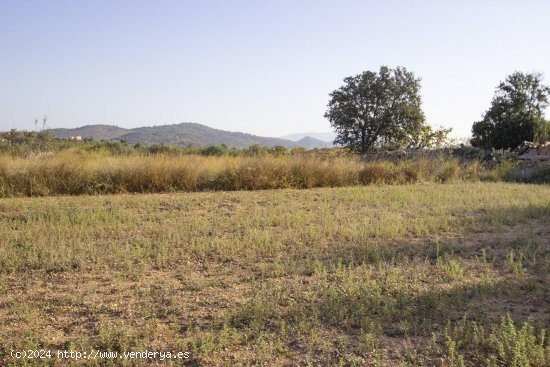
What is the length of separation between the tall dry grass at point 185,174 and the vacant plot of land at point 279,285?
Result: 92.2 inches

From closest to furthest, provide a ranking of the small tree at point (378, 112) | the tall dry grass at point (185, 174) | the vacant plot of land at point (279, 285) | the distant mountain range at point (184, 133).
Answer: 1. the vacant plot of land at point (279, 285)
2. the tall dry grass at point (185, 174)
3. the small tree at point (378, 112)
4. the distant mountain range at point (184, 133)

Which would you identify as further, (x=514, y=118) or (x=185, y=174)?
(x=514, y=118)

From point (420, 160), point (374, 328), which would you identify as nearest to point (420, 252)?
point (374, 328)

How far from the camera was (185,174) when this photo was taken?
1130cm

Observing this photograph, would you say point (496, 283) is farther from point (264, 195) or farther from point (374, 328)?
point (264, 195)

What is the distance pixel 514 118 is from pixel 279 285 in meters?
29.0

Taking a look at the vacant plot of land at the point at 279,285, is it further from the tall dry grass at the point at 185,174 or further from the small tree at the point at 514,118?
the small tree at the point at 514,118

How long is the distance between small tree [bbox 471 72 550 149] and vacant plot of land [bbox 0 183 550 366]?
22.2m

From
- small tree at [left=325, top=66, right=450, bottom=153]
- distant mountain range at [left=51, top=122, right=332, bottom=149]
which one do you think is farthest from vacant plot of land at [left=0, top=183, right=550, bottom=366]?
distant mountain range at [left=51, top=122, right=332, bottom=149]

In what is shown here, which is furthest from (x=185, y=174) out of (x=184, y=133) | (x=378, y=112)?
(x=184, y=133)

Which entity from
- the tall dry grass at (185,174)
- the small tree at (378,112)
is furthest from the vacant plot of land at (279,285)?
the small tree at (378,112)

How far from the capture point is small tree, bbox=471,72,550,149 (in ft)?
90.5

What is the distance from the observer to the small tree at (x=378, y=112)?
1033 inches

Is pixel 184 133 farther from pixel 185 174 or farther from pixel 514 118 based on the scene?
pixel 185 174
